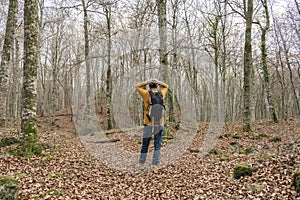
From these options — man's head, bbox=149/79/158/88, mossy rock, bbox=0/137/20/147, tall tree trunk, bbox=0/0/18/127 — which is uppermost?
tall tree trunk, bbox=0/0/18/127

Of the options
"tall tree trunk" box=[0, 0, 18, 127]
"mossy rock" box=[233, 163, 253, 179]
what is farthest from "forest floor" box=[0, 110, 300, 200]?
"tall tree trunk" box=[0, 0, 18, 127]

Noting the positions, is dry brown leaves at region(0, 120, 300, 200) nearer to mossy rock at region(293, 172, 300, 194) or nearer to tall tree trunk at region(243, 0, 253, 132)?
mossy rock at region(293, 172, 300, 194)

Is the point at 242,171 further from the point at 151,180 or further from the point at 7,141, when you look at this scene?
the point at 7,141

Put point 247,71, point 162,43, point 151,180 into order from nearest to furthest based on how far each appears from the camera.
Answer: point 151,180 < point 162,43 < point 247,71

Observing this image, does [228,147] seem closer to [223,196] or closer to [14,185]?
[223,196]

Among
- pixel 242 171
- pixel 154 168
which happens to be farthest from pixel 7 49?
pixel 242 171

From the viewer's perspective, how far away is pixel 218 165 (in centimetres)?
806

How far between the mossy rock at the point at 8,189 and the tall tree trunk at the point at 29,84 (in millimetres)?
3077

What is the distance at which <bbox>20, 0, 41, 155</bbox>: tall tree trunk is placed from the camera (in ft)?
26.5

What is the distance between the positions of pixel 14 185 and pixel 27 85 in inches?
155

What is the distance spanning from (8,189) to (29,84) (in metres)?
4.03

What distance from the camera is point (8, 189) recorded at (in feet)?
16.1

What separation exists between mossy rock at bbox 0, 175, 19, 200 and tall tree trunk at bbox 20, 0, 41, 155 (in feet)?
10.1

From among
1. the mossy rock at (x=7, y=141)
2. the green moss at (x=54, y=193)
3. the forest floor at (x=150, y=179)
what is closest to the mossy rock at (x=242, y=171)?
the forest floor at (x=150, y=179)
